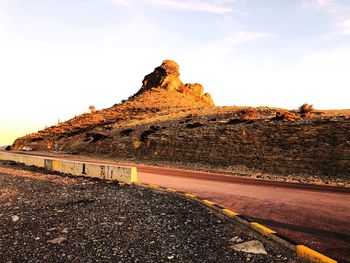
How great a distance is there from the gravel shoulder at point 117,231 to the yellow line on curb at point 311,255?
0.15 meters

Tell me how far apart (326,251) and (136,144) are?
97.2 ft

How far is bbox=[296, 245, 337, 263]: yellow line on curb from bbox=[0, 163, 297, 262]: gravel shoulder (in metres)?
0.15

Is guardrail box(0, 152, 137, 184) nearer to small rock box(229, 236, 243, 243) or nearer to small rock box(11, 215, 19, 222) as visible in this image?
small rock box(11, 215, 19, 222)

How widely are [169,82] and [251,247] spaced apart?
73.7m

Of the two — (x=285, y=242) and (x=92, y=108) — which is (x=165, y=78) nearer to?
(x=92, y=108)

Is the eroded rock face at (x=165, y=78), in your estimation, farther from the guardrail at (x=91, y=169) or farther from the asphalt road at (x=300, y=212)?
the asphalt road at (x=300, y=212)

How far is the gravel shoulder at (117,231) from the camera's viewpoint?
544cm

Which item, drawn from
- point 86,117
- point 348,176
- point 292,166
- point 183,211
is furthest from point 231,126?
point 86,117

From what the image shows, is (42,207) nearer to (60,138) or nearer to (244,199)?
(244,199)

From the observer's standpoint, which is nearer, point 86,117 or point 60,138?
point 60,138

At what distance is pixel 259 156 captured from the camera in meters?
23.9

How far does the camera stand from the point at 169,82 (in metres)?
78.1

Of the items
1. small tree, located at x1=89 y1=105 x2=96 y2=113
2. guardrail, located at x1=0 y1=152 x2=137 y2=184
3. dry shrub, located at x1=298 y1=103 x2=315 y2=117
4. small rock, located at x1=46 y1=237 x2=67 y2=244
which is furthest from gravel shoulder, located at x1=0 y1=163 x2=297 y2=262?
small tree, located at x1=89 y1=105 x2=96 y2=113

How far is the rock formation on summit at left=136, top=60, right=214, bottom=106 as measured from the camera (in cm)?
7819
